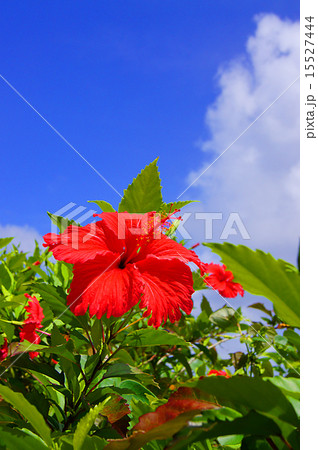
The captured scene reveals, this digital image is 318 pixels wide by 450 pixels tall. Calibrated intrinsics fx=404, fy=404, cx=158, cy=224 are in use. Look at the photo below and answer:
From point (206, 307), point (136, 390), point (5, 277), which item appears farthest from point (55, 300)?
point (206, 307)

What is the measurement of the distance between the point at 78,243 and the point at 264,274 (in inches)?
21.7

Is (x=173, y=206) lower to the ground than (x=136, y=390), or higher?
higher

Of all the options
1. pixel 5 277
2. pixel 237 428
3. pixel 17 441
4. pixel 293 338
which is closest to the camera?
pixel 237 428

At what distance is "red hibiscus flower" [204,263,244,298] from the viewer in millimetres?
2352

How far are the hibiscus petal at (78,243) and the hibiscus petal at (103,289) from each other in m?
0.02

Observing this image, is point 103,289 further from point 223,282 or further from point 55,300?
point 223,282

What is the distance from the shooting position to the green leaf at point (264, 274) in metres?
0.46

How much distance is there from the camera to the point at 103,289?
86 centimetres

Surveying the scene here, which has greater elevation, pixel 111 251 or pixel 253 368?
pixel 111 251

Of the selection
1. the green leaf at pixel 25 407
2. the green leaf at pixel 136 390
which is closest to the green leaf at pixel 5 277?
the green leaf at pixel 136 390
